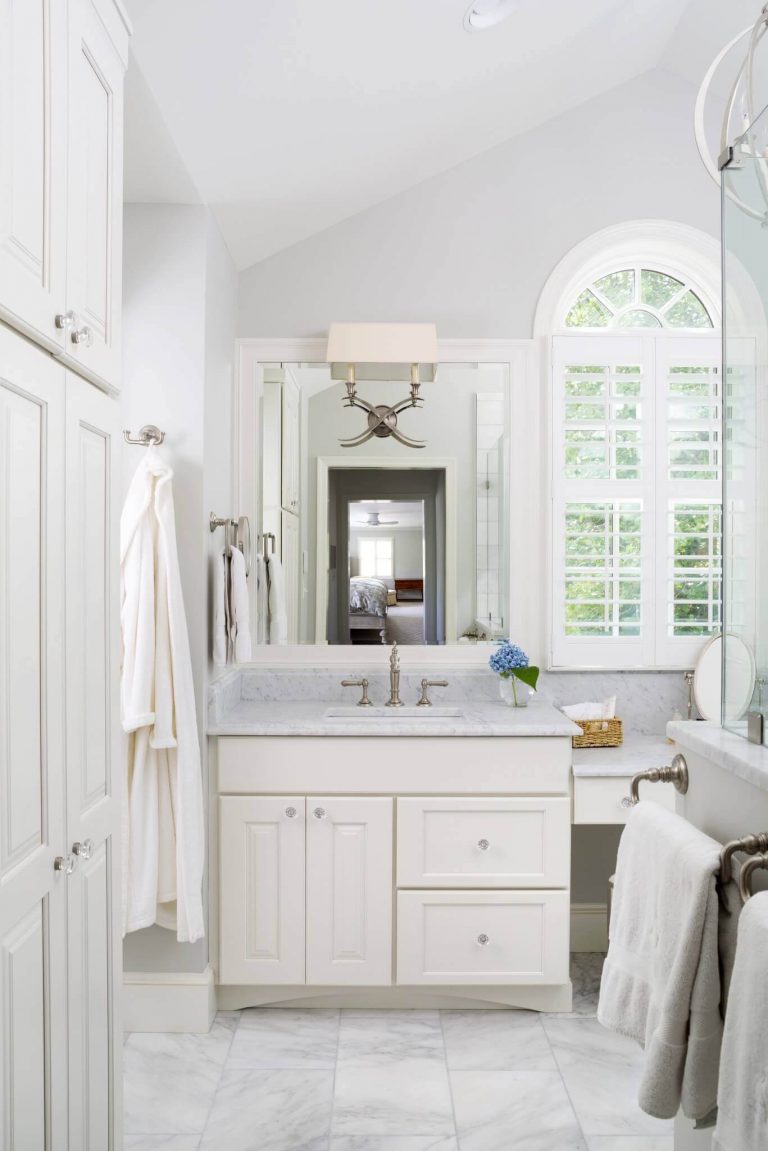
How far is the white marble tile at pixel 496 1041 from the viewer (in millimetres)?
2377

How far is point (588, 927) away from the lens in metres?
3.10

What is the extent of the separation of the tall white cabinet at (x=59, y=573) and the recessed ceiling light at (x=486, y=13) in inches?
38.8

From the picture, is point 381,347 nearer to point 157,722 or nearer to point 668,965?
point 157,722

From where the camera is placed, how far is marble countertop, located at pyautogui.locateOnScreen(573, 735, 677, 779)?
2.60 m

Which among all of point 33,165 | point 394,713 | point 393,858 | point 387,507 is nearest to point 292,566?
point 387,507

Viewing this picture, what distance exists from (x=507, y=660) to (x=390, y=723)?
463 millimetres

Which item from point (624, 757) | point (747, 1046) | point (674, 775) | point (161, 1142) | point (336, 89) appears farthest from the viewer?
point (624, 757)

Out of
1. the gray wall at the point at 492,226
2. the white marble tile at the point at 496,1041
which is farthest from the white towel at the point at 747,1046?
the gray wall at the point at 492,226

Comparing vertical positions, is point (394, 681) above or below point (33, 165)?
below

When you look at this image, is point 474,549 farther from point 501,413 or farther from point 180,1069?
point 180,1069

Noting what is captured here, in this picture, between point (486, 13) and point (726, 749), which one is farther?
point (486, 13)

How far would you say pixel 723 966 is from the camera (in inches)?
50.4

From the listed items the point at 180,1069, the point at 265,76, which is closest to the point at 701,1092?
the point at 180,1069

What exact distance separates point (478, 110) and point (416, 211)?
41 centimetres
